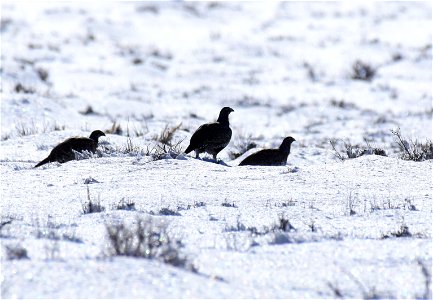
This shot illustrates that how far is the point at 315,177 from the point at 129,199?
203 cm

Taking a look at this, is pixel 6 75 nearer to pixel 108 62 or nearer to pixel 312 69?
pixel 108 62

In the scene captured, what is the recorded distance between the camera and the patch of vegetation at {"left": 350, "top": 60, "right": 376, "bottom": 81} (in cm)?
2333

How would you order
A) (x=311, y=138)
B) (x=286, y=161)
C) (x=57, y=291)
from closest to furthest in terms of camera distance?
(x=57, y=291) → (x=286, y=161) → (x=311, y=138)

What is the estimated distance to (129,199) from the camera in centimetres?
648

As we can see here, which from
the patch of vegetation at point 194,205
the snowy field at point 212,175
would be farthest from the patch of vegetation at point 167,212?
the patch of vegetation at point 194,205

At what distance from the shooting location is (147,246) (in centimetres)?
484

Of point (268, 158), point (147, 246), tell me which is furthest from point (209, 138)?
point (147, 246)

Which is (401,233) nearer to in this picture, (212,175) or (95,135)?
(212,175)

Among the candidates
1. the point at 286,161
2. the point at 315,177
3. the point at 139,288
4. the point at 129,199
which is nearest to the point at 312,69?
the point at 286,161

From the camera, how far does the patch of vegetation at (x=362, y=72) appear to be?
23328mm

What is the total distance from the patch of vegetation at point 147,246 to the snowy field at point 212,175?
0.05 feet

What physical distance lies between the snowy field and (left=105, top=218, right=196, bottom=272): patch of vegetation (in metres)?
0.01

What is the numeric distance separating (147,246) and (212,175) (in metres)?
3.04

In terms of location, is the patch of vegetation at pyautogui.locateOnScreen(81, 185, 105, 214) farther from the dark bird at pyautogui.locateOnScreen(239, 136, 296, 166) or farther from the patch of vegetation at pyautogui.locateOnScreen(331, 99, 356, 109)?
the patch of vegetation at pyautogui.locateOnScreen(331, 99, 356, 109)
